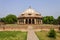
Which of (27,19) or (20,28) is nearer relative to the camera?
(20,28)

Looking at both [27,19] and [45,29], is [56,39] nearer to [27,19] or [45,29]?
[45,29]

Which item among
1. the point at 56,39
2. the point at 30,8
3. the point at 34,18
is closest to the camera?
the point at 56,39

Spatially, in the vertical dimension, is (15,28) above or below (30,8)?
below

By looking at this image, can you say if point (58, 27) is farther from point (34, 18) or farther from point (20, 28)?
point (34, 18)

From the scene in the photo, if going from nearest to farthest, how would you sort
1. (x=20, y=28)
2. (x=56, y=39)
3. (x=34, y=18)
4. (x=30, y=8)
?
(x=56, y=39)
(x=20, y=28)
(x=34, y=18)
(x=30, y=8)

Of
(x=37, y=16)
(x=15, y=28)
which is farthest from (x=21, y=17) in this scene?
(x=15, y=28)

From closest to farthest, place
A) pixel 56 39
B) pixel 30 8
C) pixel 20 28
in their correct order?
pixel 56 39 < pixel 20 28 < pixel 30 8

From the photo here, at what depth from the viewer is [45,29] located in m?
16.4

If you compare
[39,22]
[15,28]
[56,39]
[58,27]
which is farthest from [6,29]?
[39,22]

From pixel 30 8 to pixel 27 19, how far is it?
2.36 meters

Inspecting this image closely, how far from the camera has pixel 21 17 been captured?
78.6 ft

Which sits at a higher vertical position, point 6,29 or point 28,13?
point 28,13

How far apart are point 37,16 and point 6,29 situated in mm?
8323

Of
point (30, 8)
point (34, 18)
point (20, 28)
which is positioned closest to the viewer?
point (20, 28)
